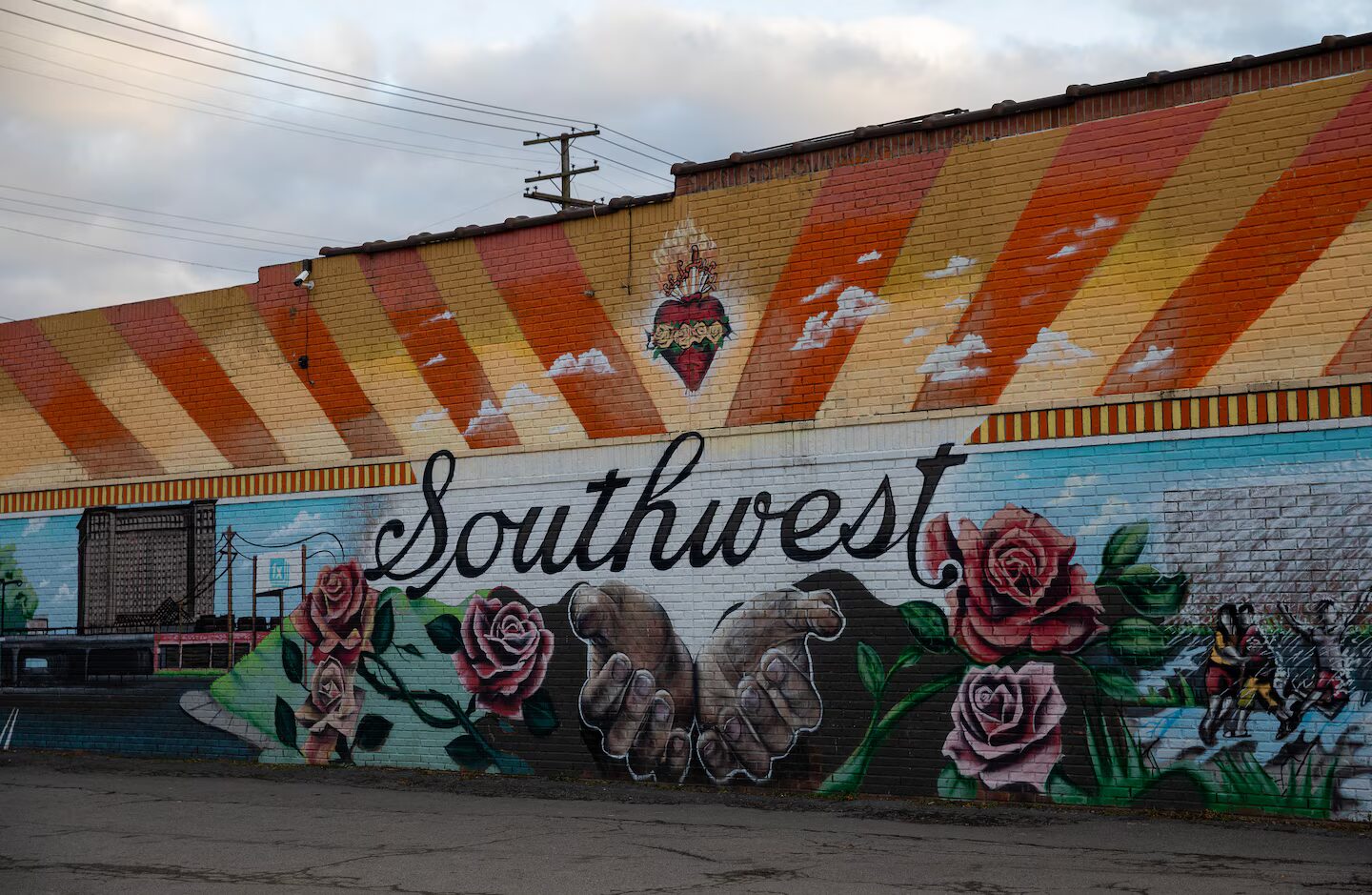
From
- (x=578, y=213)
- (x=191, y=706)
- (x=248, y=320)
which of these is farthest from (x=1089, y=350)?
(x=191, y=706)

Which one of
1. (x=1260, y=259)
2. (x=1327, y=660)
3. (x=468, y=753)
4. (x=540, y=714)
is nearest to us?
(x=1327, y=660)

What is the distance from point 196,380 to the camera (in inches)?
641

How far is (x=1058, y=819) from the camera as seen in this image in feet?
34.1

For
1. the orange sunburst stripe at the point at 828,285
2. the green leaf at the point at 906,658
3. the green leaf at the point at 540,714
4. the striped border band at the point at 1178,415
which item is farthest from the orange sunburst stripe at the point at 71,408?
the striped border band at the point at 1178,415

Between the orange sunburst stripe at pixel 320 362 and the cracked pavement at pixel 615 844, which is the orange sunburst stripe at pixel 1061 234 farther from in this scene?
the orange sunburst stripe at pixel 320 362

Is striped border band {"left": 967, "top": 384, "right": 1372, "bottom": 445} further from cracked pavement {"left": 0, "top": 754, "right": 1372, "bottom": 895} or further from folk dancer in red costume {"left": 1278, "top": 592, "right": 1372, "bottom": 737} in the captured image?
cracked pavement {"left": 0, "top": 754, "right": 1372, "bottom": 895}

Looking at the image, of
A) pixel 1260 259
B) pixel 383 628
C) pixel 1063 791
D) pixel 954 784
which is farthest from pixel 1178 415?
pixel 383 628

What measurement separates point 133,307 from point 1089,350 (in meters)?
11.3

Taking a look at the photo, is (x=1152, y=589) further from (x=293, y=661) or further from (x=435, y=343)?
(x=293, y=661)

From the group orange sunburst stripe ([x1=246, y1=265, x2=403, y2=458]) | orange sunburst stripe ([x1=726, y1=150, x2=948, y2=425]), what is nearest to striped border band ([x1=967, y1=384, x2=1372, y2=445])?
orange sunburst stripe ([x1=726, y1=150, x2=948, y2=425])

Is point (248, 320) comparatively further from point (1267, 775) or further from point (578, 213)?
point (1267, 775)

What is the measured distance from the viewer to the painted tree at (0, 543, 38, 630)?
674 inches

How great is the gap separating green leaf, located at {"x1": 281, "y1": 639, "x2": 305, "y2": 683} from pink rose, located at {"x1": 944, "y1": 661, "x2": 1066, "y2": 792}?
7195mm

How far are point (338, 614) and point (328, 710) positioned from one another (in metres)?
1.01
